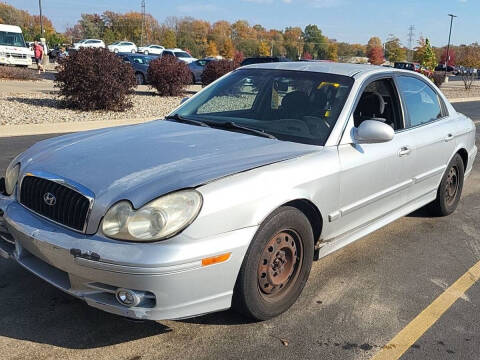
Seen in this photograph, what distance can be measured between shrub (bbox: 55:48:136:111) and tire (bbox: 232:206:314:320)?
1127 cm

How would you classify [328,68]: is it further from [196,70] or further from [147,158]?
[196,70]

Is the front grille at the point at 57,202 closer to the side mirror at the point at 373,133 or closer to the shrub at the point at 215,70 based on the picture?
the side mirror at the point at 373,133

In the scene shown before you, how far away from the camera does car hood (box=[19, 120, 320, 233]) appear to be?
272 centimetres

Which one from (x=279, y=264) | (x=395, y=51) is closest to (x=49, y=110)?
(x=279, y=264)

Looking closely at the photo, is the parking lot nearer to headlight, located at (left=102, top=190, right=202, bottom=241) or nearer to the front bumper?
the front bumper

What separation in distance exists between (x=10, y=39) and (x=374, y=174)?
93.3ft

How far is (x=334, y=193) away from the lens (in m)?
3.48

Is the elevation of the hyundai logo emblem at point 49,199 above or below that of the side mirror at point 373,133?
below

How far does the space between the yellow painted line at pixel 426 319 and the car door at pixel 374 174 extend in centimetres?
78

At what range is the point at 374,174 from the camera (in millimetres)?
3867

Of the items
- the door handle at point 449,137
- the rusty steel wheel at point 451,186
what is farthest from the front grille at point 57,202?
the rusty steel wheel at point 451,186

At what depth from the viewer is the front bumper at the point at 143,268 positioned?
2.54 meters

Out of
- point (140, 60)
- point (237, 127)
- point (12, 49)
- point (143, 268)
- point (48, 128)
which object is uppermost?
point (12, 49)

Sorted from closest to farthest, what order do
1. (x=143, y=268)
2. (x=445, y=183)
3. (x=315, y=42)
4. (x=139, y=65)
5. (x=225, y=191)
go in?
(x=143, y=268) < (x=225, y=191) < (x=445, y=183) < (x=139, y=65) < (x=315, y=42)
